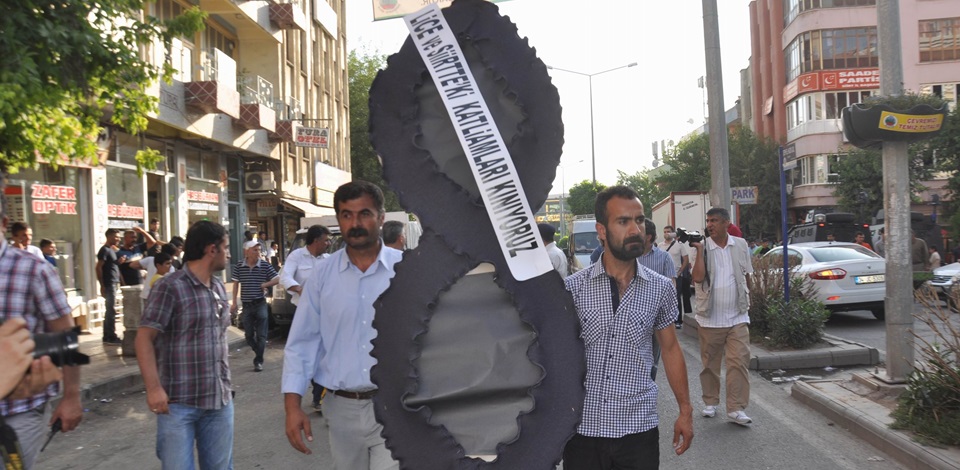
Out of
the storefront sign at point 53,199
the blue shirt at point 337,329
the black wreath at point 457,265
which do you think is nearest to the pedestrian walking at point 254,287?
the storefront sign at point 53,199

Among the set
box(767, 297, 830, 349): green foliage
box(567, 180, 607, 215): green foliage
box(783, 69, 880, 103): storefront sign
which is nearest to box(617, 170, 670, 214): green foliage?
box(783, 69, 880, 103): storefront sign

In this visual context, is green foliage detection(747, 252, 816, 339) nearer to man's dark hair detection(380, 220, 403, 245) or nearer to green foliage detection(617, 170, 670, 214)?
man's dark hair detection(380, 220, 403, 245)

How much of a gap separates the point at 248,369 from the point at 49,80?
5028 millimetres

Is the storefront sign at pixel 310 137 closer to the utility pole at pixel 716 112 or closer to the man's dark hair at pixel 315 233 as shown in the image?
the utility pole at pixel 716 112

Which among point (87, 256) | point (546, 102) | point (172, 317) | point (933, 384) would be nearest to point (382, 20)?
point (546, 102)

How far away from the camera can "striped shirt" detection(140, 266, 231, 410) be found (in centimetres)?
415

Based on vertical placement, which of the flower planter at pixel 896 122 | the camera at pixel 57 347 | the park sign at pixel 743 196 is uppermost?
the flower planter at pixel 896 122

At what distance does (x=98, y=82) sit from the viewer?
8.71 m

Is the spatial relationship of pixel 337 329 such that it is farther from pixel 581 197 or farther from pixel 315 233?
pixel 581 197

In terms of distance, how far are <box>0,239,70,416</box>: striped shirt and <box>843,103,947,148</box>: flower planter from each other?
23.3 ft

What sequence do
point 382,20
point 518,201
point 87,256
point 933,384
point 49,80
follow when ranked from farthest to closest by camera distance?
point 87,256 → point 49,80 → point 933,384 → point 382,20 → point 518,201

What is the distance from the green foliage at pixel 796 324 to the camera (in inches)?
422

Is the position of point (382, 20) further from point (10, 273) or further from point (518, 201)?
point (10, 273)

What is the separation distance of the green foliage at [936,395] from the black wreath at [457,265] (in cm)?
468
